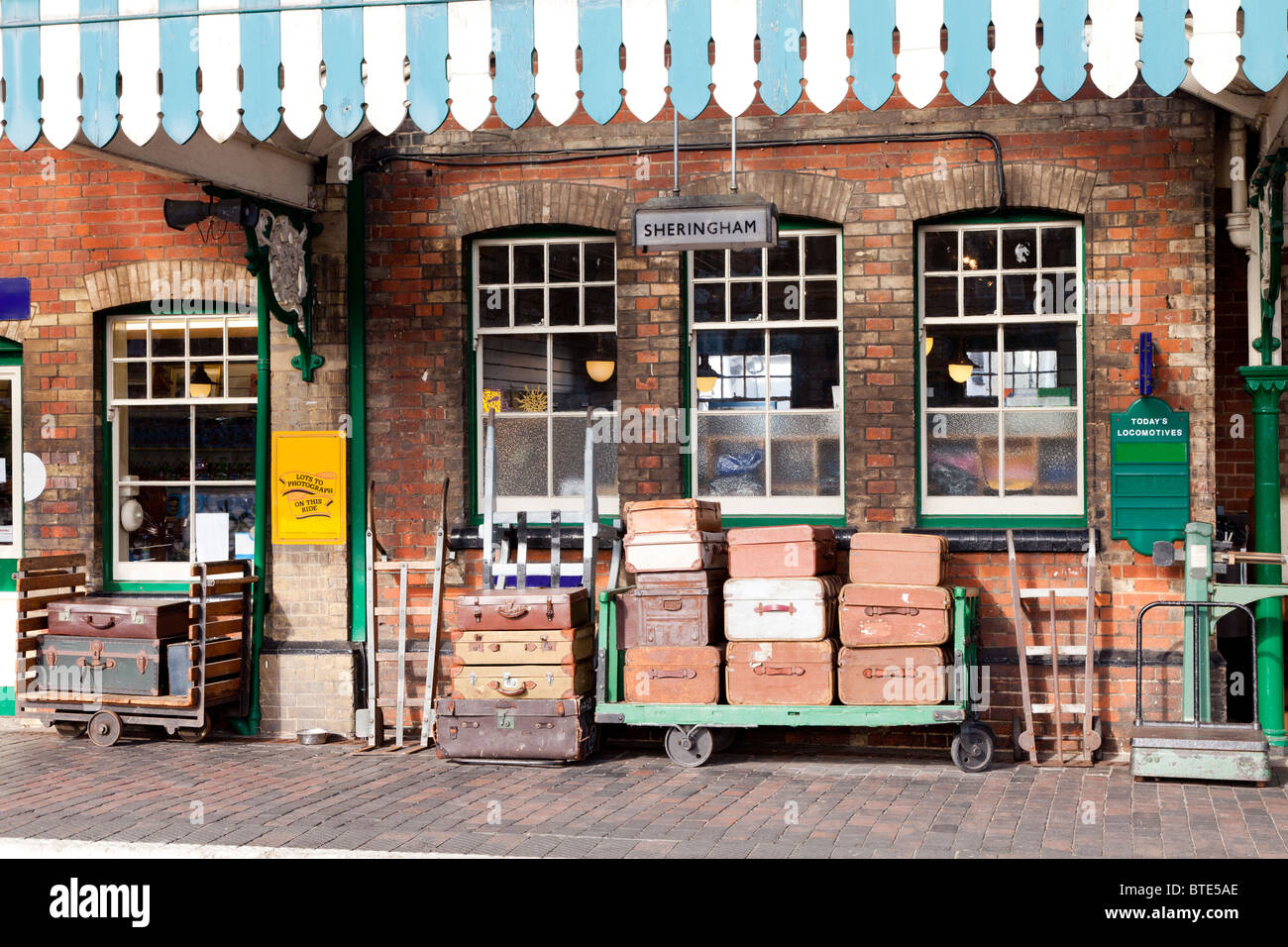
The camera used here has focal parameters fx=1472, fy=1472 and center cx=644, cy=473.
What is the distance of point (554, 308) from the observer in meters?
9.92

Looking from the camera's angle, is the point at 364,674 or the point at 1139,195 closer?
the point at 1139,195

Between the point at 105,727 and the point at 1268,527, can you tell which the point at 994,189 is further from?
the point at 105,727

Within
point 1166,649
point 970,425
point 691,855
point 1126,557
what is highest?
point 970,425

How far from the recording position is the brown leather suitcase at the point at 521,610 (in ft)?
29.1

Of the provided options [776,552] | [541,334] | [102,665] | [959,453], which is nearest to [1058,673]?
[959,453]

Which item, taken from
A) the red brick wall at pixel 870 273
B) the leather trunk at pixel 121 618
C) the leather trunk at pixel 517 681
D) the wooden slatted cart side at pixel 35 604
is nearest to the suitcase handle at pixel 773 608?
the red brick wall at pixel 870 273

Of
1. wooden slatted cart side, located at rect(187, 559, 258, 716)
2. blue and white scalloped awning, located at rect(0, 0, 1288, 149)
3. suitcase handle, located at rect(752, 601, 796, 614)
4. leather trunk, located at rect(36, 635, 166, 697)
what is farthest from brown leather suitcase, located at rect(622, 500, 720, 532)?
leather trunk, located at rect(36, 635, 166, 697)

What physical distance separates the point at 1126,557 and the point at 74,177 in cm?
765

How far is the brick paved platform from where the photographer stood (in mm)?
6867

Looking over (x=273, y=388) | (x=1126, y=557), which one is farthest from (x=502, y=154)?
(x=1126, y=557)

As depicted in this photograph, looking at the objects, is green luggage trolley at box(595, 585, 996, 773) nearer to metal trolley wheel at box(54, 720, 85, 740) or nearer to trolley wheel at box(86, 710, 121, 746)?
trolley wheel at box(86, 710, 121, 746)

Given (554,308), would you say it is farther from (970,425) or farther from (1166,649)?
(1166,649)

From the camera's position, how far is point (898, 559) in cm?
852

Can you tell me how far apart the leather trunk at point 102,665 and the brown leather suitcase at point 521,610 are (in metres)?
2.15
